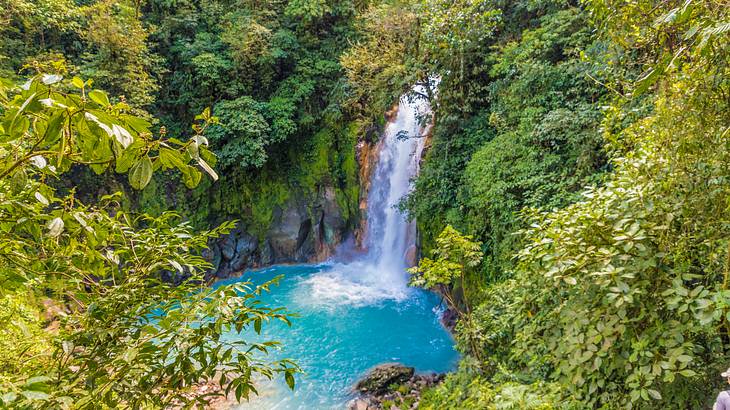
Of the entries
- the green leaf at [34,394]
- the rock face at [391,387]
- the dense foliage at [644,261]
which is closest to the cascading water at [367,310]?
the rock face at [391,387]

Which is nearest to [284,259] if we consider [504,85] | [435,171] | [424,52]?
[435,171]

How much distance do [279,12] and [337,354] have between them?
33.0 ft

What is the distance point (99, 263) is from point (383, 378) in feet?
17.5

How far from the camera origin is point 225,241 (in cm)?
1118

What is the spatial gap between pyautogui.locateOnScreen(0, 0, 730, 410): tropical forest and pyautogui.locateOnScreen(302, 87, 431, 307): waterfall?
0.08 m

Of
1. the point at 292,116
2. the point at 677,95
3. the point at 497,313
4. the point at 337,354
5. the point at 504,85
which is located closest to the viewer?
the point at 677,95

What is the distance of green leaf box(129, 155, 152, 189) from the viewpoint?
1025 mm

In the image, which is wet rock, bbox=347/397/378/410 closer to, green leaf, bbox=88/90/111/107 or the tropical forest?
the tropical forest

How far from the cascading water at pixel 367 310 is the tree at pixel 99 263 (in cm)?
491

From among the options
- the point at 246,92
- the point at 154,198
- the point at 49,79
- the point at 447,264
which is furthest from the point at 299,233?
the point at 49,79

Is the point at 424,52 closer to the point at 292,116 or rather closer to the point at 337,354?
the point at 292,116

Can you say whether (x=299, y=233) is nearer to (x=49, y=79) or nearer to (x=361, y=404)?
(x=361, y=404)

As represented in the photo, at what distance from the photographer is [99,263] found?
5.04 feet

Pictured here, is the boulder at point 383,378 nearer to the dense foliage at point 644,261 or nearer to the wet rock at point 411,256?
the dense foliage at point 644,261
